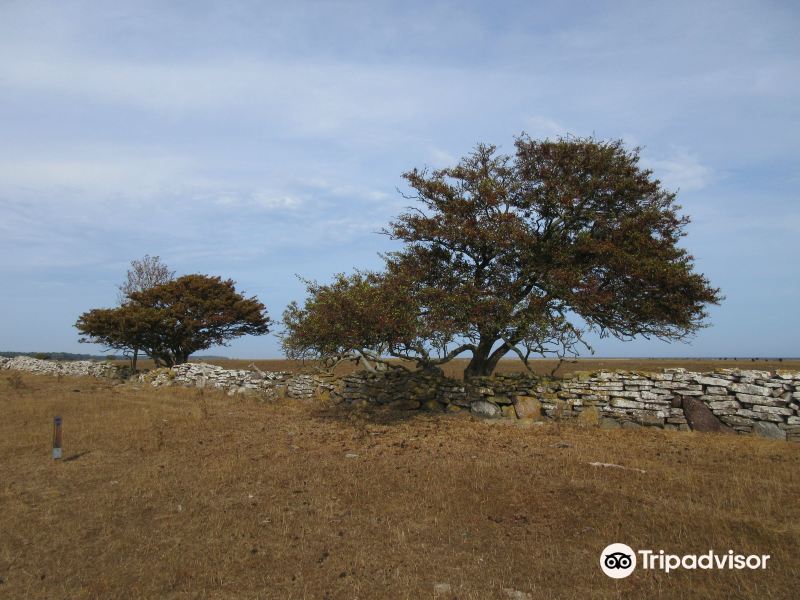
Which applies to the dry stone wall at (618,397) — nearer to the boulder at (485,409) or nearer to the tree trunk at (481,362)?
the boulder at (485,409)

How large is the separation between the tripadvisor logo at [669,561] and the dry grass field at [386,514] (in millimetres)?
133

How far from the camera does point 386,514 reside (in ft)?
26.7

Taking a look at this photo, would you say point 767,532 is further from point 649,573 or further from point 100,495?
point 100,495

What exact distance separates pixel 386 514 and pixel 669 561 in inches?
158

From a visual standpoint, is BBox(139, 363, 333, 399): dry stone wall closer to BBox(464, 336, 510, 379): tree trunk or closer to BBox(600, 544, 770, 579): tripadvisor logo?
BBox(464, 336, 510, 379): tree trunk

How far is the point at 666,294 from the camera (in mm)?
17406

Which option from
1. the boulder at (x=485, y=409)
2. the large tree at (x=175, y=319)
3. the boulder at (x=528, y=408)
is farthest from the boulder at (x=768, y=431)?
the large tree at (x=175, y=319)

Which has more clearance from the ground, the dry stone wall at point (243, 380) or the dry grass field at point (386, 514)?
the dry stone wall at point (243, 380)

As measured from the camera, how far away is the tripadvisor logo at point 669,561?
20.3 ft

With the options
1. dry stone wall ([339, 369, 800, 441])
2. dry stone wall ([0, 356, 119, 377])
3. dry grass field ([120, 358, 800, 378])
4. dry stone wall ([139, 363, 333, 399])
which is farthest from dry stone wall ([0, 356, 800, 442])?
dry stone wall ([0, 356, 119, 377])

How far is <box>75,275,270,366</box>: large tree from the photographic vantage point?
34.3 m

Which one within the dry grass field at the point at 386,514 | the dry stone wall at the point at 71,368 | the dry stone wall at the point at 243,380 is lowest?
the dry grass field at the point at 386,514

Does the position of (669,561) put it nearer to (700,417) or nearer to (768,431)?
(700,417)

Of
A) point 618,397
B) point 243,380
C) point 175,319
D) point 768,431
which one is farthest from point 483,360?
point 175,319
